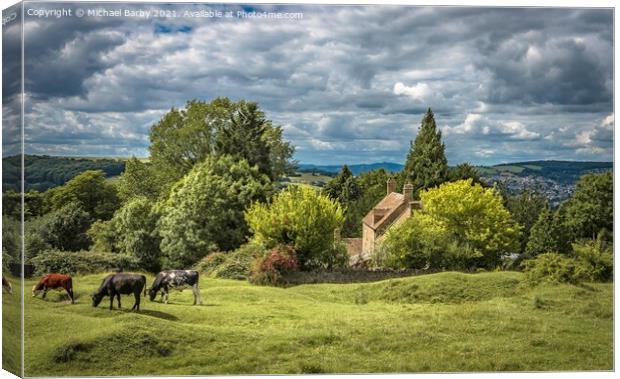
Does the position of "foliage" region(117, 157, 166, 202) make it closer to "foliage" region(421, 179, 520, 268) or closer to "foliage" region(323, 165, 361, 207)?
"foliage" region(323, 165, 361, 207)

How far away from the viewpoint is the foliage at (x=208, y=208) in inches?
653

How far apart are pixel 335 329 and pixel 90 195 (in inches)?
189

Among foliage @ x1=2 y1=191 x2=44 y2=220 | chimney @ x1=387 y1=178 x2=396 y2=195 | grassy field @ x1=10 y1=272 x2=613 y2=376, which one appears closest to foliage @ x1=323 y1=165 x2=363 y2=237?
chimney @ x1=387 y1=178 x2=396 y2=195

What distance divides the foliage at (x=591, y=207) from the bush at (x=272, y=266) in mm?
5090

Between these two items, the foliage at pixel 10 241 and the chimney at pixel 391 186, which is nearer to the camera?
the foliage at pixel 10 241

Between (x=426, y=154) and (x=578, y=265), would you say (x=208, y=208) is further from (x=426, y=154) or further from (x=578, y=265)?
(x=578, y=265)

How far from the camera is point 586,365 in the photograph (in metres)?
16.2

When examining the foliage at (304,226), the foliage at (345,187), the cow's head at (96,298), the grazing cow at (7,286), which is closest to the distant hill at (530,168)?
the foliage at (345,187)

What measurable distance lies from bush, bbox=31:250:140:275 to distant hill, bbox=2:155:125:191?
3.87 ft

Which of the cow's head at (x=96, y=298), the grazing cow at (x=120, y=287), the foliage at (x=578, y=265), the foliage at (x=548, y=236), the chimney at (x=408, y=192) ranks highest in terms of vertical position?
the chimney at (x=408, y=192)

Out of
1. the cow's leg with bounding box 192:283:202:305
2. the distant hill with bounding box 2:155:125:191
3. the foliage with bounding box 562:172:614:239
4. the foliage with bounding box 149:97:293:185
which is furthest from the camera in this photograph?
the foliage with bounding box 562:172:614:239

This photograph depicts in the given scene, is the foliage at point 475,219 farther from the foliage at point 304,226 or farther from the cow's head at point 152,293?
the cow's head at point 152,293

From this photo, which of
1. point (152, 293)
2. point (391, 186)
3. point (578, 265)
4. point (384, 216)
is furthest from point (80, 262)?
point (578, 265)

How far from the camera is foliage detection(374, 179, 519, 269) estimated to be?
1694 centimetres
